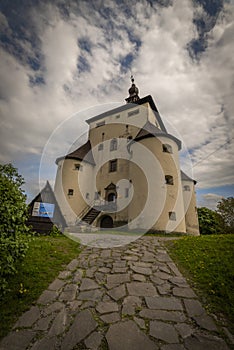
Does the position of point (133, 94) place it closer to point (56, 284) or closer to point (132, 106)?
point (132, 106)

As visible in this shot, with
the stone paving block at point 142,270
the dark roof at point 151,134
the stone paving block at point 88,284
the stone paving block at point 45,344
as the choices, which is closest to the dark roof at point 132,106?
the dark roof at point 151,134

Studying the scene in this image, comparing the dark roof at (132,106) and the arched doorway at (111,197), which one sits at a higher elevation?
the dark roof at (132,106)

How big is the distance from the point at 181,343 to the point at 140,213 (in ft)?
39.9

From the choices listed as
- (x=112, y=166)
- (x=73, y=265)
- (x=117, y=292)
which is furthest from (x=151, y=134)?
(x=117, y=292)

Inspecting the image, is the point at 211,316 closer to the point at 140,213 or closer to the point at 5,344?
the point at 5,344

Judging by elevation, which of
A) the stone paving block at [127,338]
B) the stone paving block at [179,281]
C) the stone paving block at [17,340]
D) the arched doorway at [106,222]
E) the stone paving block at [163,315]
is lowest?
the stone paving block at [17,340]

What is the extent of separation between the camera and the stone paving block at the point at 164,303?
2.98 m

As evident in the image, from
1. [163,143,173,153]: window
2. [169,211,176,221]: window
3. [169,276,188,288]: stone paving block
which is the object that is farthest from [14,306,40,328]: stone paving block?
[163,143,173,153]: window

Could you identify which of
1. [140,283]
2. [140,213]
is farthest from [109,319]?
[140,213]

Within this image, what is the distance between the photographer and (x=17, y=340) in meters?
2.28

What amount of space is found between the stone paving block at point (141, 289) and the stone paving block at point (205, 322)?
909 mm

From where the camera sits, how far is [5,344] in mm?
2211

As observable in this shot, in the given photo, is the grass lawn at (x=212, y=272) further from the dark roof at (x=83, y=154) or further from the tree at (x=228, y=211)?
the dark roof at (x=83, y=154)

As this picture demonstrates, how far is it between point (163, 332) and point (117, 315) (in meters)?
0.75
